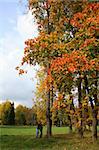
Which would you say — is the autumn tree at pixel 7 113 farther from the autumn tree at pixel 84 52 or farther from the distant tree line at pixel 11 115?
the autumn tree at pixel 84 52

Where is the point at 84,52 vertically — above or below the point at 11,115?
below

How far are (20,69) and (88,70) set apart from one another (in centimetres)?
623

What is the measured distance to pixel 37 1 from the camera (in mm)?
39938

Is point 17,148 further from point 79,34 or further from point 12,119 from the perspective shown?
point 12,119

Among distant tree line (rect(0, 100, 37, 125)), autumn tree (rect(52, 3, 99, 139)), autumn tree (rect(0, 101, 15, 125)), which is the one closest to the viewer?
autumn tree (rect(52, 3, 99, 139))

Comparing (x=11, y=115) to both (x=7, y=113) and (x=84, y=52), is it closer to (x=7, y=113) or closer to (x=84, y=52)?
(x=7, y=113)

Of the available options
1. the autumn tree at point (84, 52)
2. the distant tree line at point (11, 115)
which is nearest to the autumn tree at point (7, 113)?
the distant tree line at point (11, 115)

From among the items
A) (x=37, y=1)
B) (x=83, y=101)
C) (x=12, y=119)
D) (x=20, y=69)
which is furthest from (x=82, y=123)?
(x=12, y=119)

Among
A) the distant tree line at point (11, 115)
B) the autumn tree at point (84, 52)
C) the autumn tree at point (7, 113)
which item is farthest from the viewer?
the distant tree line at point (11, 115)

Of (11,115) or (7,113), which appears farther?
(11,115)

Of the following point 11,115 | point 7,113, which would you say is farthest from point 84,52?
point 11,115

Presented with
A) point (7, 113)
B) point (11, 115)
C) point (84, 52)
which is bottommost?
point (84, 52)

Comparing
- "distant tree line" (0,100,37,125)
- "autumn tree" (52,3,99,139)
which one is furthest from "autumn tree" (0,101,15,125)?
"autumn tree" (52,3,99,139)

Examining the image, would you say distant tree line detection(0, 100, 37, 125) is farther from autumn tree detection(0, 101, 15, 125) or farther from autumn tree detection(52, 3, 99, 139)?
autumn tree detection(52, 3, 99, 139)
